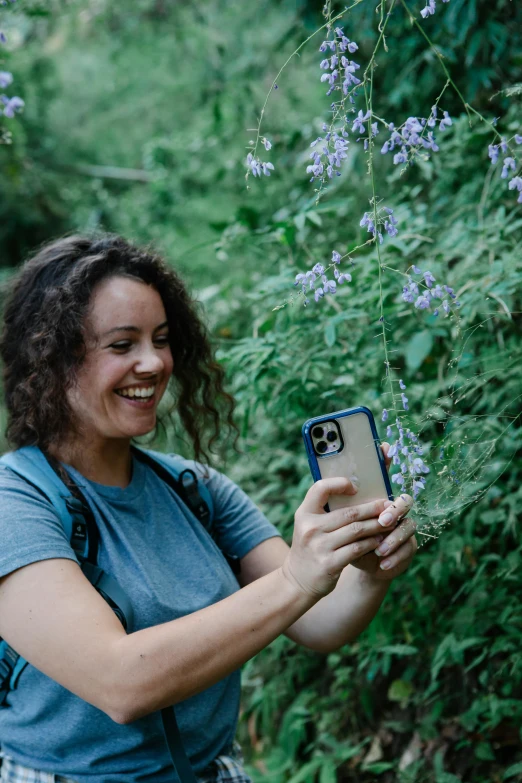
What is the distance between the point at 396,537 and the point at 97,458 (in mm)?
760

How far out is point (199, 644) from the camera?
1.36 metres

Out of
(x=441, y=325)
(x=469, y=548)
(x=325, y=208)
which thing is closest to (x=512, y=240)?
(x=441, y=325)

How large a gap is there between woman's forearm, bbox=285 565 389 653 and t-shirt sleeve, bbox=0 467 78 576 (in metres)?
0.55

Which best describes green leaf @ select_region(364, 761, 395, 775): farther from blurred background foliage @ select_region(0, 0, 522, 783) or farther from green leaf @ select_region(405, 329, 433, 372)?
green leaf @ select_region(405, 329, 433, 372)

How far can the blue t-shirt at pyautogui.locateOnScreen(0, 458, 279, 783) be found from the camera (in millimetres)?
1551

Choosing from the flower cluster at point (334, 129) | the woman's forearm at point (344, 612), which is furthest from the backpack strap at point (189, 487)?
the flower cluster at point (334, 129)

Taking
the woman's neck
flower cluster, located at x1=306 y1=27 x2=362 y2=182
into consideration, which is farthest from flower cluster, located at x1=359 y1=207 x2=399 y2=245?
the woman's neck

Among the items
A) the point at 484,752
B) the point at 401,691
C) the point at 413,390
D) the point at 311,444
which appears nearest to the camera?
the point at 311,444

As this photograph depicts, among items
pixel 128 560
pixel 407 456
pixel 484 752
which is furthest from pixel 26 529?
pixel 484 752

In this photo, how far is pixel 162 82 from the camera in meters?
7.07

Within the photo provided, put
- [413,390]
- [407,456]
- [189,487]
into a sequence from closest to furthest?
[407,456]
[189,487]
[413,390]

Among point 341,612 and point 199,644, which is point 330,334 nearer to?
point 341,612

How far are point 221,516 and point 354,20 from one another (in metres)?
1.87

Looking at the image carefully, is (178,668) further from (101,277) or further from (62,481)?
(101,277)
